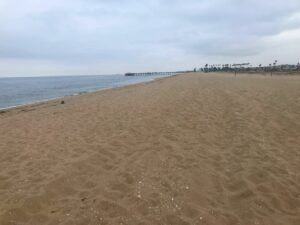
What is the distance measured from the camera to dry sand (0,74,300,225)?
4.74m

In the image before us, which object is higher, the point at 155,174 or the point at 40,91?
the point at 155,174

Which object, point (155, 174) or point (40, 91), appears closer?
point (155, 174)

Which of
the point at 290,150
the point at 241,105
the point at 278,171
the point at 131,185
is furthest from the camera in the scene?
the point at 241,105

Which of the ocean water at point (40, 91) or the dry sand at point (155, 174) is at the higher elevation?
the dry sand at point (155, 174)

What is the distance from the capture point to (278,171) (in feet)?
20.7

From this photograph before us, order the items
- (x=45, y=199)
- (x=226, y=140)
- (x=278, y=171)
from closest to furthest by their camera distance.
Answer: (x=45, y=199), (x=278, y=171), (x=226, y=140)

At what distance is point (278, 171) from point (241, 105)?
9.46 meters

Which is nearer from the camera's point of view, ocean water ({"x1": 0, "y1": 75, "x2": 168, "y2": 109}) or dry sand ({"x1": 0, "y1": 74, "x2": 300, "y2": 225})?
dry sand ({"x1": 0, "y1": 74, "x2": 300, "y2": 225})

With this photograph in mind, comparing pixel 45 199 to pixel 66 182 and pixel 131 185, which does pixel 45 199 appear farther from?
pixel 131 185

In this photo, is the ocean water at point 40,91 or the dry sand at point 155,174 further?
the ocean water at point 40,91

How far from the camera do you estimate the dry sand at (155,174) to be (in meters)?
4.74

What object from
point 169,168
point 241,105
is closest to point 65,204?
point 169,168

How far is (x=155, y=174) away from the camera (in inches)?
246

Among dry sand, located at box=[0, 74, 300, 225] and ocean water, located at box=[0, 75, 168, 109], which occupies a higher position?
dry sand, located at box=[0, 74, 300, 225]
